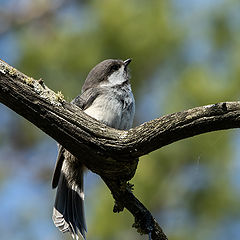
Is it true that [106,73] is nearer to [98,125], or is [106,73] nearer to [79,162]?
[79,162]

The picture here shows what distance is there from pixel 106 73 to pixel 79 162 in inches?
44.1

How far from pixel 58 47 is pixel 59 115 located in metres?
4.87

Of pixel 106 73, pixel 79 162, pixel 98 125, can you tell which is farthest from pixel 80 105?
pixel 98 125

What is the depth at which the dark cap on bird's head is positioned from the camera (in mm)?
5285

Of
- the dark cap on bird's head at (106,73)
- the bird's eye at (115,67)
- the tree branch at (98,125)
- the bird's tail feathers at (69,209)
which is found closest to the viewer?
the tree branch at (98,125)

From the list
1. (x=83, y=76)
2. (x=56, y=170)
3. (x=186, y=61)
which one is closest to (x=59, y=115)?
(x=56, y=170)

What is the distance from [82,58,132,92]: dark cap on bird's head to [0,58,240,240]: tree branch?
1.69m

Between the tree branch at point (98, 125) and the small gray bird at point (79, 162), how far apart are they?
98 cm

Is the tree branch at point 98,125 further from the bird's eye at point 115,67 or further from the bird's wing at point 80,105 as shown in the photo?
the bird's eye at point 115,67

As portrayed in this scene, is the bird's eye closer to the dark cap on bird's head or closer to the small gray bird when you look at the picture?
the dark cap on bird's head

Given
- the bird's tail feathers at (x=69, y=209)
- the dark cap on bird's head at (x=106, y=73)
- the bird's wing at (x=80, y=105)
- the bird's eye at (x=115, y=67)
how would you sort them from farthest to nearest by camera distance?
the bird's eye at (x=115, y=67) → the dark cap on bird's head at (x=106, y=73) → the bird's wing at (x=80, y=105) → the bird's tail feathers at (x=69, y=209)

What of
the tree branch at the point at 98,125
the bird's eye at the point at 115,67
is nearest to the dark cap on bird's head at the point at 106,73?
the bird's eye at the point at 115,67

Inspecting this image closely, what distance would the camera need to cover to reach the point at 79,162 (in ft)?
15.5

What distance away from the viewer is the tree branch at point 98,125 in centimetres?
333
